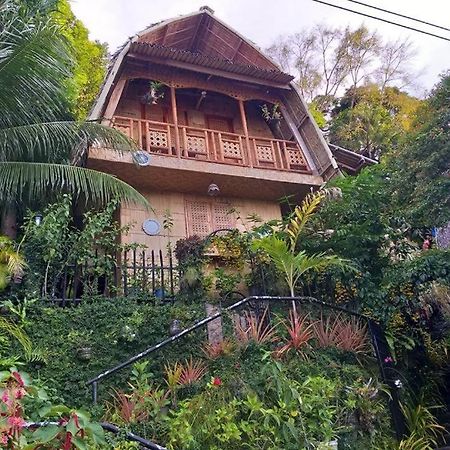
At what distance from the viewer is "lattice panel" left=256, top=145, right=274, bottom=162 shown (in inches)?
444

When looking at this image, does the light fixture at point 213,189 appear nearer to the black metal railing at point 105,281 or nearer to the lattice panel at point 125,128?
the lattice panel at point 125,128

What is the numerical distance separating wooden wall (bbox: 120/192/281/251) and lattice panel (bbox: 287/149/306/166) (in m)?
1.04

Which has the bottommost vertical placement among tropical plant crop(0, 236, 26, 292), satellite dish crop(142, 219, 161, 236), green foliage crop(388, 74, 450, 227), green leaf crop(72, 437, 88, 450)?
green leaf crop(72, 437, 88, 450)

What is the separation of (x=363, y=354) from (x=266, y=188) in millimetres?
5647

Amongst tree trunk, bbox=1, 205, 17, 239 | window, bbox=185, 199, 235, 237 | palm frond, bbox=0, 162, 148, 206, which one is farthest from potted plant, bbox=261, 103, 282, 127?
tree trunk, bbox=1, 205, 17, 239

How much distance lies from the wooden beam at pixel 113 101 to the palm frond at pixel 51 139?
1.15m

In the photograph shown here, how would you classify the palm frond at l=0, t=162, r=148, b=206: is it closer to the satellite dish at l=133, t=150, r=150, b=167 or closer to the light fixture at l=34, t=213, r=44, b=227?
the light fixture at l=34, t=213, r=44, b=227

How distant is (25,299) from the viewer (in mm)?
6164

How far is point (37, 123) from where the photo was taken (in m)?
8.16

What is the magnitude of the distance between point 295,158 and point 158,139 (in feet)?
10.8

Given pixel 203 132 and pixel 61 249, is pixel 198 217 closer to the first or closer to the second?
pixel 203 132

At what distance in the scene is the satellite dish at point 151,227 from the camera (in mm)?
10219

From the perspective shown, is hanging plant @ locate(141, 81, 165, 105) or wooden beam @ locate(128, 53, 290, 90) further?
hanging plant @ locate(141, 81, 165, 105)

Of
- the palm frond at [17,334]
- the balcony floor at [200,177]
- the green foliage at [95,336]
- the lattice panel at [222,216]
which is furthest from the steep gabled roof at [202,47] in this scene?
the palm frond at [17,334]
